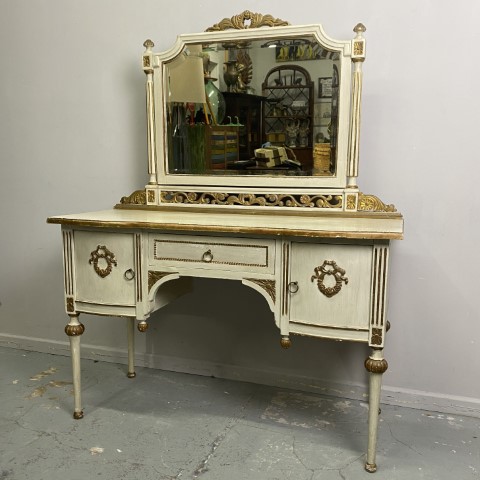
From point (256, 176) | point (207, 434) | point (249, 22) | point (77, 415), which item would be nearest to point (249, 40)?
point (249, 22)

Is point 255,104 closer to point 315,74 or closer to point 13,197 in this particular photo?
point 315,74

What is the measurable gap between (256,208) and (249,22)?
0.77m

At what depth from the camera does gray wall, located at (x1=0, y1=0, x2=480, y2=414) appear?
1.95 meters

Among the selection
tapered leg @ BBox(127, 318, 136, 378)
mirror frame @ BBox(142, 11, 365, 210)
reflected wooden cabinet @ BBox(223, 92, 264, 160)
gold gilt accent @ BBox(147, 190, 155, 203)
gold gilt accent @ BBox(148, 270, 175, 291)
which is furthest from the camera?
tapered leg @ BBox(127, 318, 136, 378)

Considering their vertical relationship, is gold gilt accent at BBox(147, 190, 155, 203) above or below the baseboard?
above

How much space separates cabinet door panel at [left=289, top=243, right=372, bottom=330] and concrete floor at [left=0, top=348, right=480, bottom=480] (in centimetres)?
51

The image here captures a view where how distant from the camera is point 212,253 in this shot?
5.72ft

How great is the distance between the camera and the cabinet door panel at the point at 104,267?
6.06ft

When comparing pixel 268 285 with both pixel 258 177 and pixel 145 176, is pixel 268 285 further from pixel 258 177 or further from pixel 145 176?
pixel 145 176

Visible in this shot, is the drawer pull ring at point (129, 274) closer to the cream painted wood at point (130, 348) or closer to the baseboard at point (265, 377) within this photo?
the cream painted wood at point (130, 348)

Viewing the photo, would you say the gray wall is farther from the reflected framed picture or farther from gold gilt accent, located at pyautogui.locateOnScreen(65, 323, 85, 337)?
gold gilt accent, located at pyautogui.locateOnScreen(65, 323, 85, 337)

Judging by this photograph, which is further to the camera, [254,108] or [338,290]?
[254,108]

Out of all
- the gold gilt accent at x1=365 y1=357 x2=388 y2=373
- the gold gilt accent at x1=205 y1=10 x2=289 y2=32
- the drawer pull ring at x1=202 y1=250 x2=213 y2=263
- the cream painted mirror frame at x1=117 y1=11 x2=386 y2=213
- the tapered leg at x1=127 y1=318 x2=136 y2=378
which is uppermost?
the gold gilt accent at x1=205 y1=10 x2=289 y2=32

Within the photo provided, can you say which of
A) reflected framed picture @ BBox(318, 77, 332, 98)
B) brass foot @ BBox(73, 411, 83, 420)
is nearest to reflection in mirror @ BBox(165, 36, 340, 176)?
reflected framed picture @ BBox(318, 77, 332, 98)
